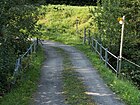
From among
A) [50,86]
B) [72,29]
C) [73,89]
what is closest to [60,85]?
[50,86]

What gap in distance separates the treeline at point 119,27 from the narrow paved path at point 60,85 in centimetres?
359

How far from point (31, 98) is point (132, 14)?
47.3 feet

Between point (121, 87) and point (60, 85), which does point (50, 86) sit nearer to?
point (60, 85)

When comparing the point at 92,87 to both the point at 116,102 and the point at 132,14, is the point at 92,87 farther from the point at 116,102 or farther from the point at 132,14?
the point at 132,14

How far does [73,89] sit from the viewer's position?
11.6 m

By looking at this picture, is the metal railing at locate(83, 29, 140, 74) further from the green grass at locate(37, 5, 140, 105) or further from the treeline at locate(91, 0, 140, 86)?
the treeline at locate(91, 0, 140, 86)

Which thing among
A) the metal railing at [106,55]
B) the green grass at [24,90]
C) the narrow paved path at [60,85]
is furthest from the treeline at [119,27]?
the green grass at [24,90]

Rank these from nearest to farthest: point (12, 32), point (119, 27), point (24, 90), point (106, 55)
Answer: point (24, 90)
point (12, 32)
point (106, 55)
point (119, 27)

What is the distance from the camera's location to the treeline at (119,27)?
21484 millimetres

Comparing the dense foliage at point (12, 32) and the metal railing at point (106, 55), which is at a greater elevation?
the dense foliage at point (12, 32)

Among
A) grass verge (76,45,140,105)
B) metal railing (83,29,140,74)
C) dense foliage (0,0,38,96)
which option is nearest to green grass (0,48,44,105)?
dense foliage (0,0,38,96)

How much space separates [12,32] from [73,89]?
5.01 metres

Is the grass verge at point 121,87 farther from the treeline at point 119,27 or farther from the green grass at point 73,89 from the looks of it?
the treeline at point 119,27

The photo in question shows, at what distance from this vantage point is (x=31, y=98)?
411 inches
